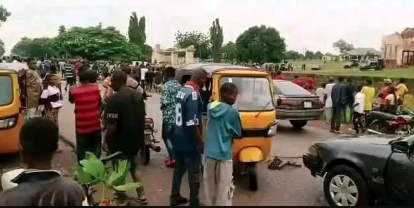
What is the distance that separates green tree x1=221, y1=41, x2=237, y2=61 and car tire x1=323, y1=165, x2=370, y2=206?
170ft

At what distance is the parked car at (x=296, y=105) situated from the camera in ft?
45.6

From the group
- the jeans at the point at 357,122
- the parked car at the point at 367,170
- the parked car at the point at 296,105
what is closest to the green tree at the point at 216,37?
the parked car at the point at 296,105

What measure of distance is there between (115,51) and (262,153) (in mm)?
48519

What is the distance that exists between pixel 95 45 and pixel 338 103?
141 feet

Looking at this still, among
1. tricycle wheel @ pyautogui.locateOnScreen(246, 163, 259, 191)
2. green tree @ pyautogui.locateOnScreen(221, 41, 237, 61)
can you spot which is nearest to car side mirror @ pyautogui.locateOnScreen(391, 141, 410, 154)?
tricycle wheel @ pyautogui.locateOnScreen(246, 163, 259, 191)

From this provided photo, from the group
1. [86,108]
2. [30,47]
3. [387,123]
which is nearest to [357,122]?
[387,123]

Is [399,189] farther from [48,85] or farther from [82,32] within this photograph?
[82,32]

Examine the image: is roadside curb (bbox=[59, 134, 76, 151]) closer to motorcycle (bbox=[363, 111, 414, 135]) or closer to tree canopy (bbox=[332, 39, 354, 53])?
motorcycle (bbox=[363, 111, 414, 135])

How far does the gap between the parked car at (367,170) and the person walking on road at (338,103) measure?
707 cm

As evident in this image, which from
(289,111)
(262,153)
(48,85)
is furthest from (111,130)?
(289,111)

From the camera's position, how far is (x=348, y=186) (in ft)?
20.5

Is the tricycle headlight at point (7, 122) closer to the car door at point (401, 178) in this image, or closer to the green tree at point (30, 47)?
the car door at point (401, 178)

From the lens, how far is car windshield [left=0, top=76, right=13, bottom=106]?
27.3ft

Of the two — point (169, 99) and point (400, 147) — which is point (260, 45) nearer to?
point (169, 99)
